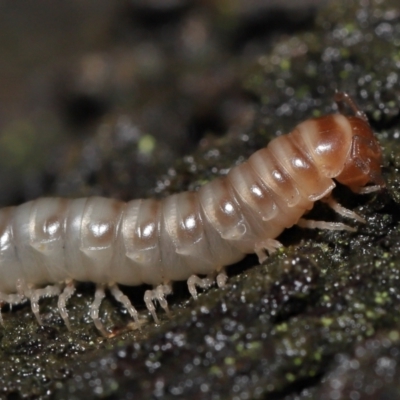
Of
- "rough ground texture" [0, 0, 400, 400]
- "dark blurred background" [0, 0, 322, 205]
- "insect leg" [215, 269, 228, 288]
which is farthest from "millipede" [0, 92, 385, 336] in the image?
"dark blurred background" [0, 0, 322, 205]

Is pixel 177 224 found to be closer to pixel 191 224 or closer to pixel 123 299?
pixel 191 224

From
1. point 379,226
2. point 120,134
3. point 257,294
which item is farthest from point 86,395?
point 120,134

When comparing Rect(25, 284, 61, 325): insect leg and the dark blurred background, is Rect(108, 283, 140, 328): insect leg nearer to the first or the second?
Rect(25, 284, 61, 325): insect leg

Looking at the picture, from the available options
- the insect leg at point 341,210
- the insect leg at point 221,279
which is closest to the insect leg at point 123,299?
the insect leg at point 221,279

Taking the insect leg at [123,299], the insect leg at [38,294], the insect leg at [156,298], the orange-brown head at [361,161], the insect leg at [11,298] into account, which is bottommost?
the insect leg at [11,298]

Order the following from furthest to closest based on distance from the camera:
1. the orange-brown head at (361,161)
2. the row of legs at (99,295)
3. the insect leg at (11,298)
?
the insect leg at (11,298), the row of legs at (99,295), the orange-brown head at (361,161)

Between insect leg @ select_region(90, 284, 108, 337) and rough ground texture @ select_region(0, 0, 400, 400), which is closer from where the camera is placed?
rough ground texture @ select_region(0, 0, 400, 400)

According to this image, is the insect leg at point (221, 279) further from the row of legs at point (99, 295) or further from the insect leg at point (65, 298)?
the insect leg at point (65, 298)
